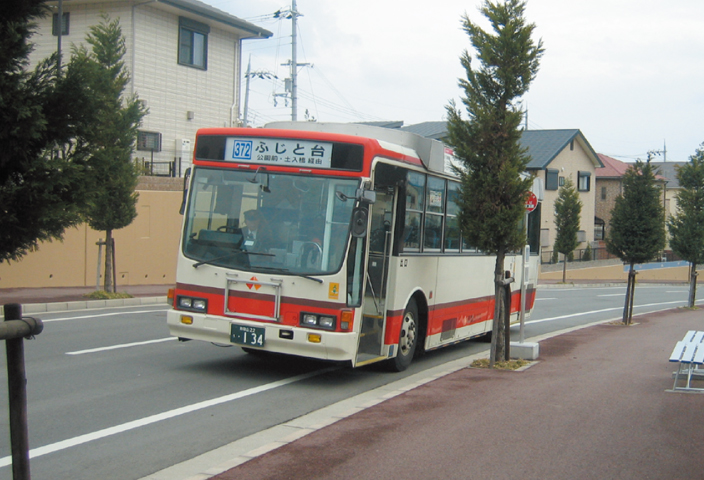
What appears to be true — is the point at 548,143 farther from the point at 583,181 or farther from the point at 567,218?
the point at 567,218

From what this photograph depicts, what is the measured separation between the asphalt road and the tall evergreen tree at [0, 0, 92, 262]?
2553mm

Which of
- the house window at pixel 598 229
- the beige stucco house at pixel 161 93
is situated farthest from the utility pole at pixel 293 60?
the house window at pixel 598 229

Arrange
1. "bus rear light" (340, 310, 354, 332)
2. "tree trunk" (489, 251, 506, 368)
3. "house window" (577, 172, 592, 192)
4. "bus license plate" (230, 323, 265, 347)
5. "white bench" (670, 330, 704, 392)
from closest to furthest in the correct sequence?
"bus rear light" (340, 310, 354, 332) → "bus license plate" (230, 323, 265, 347) → "white bench" (670, 330, 704, 392) → "tree trunk" (489, 251, 506, 368) → "house window" (577, 172, 592, 192)

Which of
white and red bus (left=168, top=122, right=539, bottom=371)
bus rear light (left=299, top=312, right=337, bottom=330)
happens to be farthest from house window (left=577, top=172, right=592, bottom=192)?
bus rear light (left=299, top=312, right=337, bottom=330)

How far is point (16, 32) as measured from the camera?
11.7 ft

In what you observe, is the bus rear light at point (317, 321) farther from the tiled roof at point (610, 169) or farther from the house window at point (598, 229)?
the tiled roof at point (610, 169)

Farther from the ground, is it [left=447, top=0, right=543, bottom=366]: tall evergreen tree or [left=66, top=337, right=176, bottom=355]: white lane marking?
[left=447, top=0, right=543, bottom=366]: tall evergreen tree

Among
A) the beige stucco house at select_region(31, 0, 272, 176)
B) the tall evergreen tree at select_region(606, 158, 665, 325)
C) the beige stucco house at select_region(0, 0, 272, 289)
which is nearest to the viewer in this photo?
the tall evergreen tree at select_region(606, 158, 665, 325)

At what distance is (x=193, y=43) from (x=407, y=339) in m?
23.8

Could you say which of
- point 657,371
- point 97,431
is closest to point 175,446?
point 97,431

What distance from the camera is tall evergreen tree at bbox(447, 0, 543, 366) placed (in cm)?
1031

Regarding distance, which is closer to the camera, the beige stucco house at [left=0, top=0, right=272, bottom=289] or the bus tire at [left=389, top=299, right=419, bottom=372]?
the bus tire at [left=389, top=299, right=419, bottom=372]

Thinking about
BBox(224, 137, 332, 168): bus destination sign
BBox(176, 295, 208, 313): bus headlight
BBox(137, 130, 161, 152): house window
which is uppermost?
BBox(137, 130, 161, 152): house window

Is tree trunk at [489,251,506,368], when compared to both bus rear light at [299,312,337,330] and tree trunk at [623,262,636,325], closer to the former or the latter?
bus rear light at [299,312,337,330]
